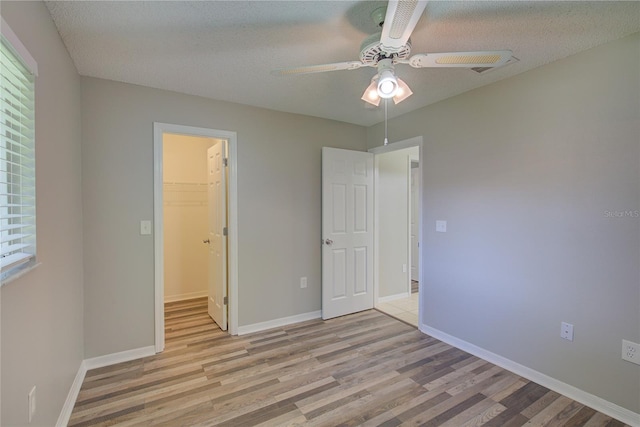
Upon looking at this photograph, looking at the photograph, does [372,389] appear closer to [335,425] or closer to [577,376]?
[335,425]

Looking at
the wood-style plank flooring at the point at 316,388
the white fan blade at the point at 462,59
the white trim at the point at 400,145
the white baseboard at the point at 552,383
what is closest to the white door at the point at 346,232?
the white trim at the point at 400,145

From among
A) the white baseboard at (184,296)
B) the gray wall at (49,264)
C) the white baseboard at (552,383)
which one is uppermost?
the gray wall at (49,264)

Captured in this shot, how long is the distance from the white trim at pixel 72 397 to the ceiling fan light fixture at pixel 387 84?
258cm

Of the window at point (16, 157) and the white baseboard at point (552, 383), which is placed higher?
the window at point (16, 157)

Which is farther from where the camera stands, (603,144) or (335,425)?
(603,144)

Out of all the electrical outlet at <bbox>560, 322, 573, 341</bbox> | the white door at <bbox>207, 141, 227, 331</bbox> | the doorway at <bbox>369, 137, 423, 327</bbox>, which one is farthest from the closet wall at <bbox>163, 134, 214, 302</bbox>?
the electrical outlet at <bbox>560, 322, 573, 341</bbox>

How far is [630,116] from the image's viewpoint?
1.81 meters

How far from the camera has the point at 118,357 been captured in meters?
2.47

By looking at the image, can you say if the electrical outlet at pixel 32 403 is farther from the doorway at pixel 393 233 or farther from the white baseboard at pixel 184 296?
the doorway at pixel 393 233

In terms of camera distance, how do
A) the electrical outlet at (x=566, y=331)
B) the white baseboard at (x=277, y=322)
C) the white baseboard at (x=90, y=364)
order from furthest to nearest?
1. the white baseboard at (x=277, y=322)
2. the electrical outlet at (x=566, y=331)
3. the white baseboard at (x=90, y=364)

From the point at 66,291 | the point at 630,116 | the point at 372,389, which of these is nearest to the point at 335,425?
the point at 372,389

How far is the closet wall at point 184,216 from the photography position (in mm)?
4086

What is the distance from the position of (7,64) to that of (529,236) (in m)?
3.14

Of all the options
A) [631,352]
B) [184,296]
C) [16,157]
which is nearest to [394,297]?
[631,352]
